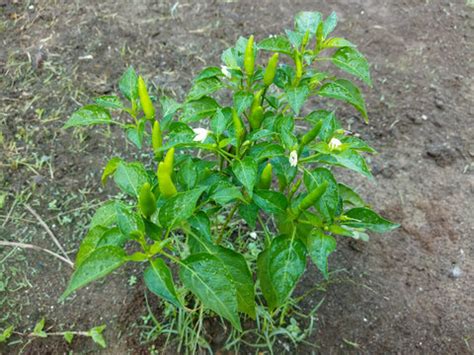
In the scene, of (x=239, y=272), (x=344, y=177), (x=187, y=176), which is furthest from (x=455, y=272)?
(x=187, y=176)

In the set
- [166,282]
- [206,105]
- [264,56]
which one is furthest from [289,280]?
[264,56]

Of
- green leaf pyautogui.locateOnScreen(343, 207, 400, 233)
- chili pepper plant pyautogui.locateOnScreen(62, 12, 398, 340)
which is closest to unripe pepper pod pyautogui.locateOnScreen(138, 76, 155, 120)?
chili pepper plant pyautogui.locateOnScreen(62, 12, 398, 340)

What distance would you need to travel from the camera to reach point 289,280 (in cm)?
152

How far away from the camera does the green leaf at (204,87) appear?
176 cm

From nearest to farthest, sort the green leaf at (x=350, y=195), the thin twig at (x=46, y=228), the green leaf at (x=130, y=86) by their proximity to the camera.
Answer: the green leaf at (x=130, y=86)
the green leaf at (x=350, y=195)
the thin twig at (x=46, y=228)

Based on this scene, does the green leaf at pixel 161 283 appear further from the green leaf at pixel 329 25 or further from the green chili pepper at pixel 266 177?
the green leaf at pixel 329 25

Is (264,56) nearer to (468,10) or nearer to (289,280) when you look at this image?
(468,10)

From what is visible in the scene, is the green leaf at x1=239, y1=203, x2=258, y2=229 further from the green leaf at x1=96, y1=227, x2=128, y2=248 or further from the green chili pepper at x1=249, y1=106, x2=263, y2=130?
the green leaf at x1=96, y1=227, x2=128, y2=248

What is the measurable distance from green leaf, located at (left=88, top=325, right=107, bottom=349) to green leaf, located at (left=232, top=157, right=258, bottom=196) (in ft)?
3.75

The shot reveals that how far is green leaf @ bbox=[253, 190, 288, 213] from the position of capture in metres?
1.59

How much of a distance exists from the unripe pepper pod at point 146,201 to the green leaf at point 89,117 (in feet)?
1.42

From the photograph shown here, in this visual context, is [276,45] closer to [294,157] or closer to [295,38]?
[295,38]

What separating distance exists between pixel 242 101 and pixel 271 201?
14.2 inches

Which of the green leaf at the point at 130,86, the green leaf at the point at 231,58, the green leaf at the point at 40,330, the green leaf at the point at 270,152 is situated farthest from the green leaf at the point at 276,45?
the green leaf at the point at 40,330
